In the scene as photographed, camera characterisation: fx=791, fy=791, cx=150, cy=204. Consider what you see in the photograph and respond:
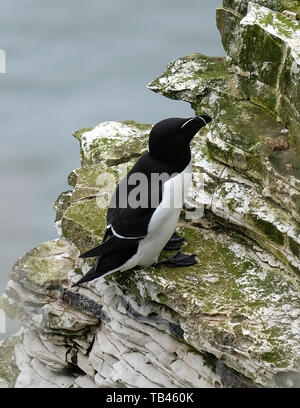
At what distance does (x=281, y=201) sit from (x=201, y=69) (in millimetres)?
3282

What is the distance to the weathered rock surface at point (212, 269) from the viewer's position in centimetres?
754

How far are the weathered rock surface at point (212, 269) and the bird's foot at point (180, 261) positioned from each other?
2.5 inches

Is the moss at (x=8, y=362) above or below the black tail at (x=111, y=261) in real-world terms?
below

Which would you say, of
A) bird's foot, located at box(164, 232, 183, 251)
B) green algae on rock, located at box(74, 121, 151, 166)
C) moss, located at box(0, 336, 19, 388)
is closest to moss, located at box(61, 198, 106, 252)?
bird's foot, located at box(164, 232, 183, 251)

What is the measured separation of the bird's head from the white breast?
0.71ft

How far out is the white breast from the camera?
7.53m

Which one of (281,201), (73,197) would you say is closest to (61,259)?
(73,197)

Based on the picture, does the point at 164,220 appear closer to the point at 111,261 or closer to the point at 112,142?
the point at 111,261

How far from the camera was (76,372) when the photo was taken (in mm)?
10055

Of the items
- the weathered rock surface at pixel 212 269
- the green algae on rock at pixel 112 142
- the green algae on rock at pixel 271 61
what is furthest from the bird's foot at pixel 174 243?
the green algae on rock at pixel 112 142

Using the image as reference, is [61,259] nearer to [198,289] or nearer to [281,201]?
[198,289]

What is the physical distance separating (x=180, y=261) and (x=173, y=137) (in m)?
1.35

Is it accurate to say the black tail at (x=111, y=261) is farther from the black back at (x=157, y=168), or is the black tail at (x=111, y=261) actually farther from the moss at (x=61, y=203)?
the moss at (x=61, y=203)

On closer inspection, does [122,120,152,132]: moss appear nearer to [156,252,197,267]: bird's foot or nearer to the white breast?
[156,252,197,267]: bird's foot
